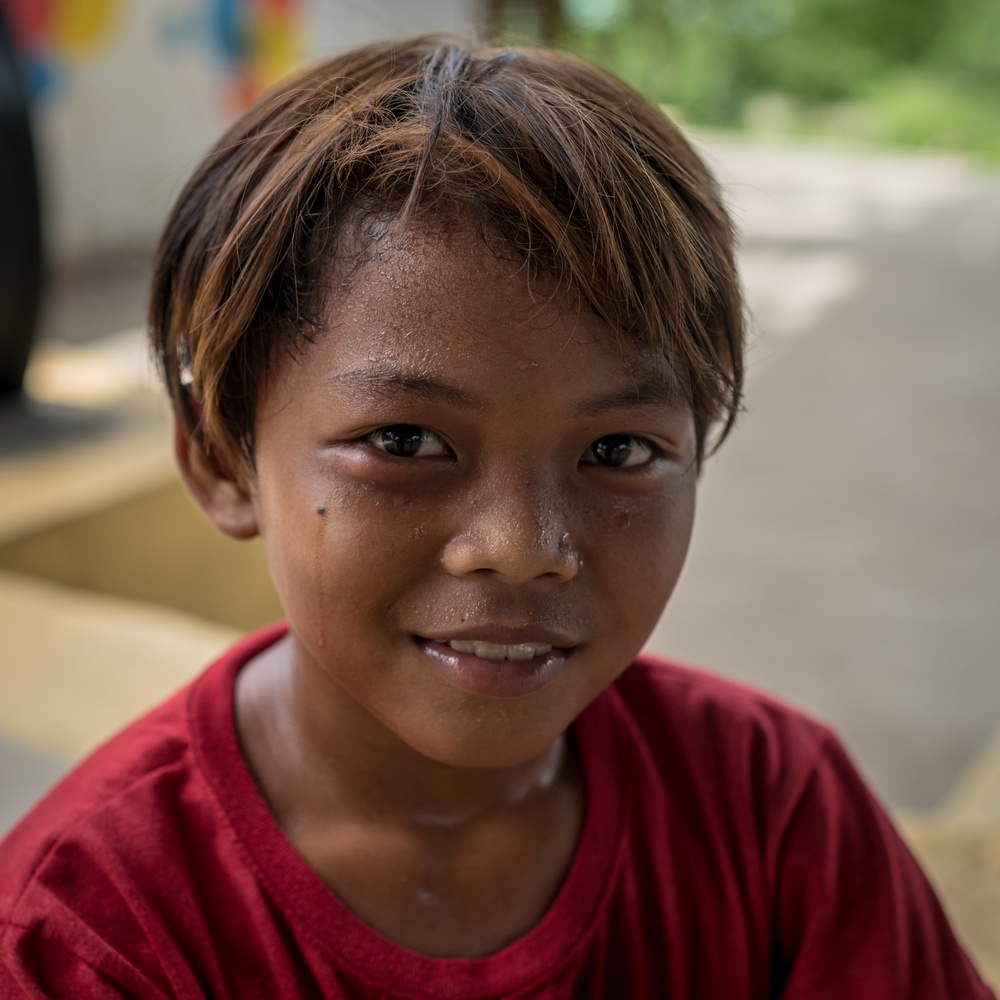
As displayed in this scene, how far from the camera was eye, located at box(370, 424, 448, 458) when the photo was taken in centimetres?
64

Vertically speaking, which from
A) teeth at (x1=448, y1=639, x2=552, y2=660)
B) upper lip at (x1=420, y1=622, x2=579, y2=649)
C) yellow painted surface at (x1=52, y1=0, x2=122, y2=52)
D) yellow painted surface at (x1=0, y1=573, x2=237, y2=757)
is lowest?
yellow painted surface at (x1=0, y1=573, x2=237, y2=757)

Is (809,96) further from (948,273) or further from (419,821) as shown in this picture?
(419,821)

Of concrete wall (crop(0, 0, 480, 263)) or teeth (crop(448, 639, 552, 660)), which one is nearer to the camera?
teeth (crop(448, 639, 552, 660))

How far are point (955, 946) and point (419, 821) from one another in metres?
0.35

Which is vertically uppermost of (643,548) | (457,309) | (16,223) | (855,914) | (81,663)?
(457,309)

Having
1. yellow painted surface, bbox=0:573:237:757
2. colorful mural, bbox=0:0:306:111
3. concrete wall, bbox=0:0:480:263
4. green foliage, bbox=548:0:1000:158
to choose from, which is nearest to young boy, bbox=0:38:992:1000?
yellow painted surface, bbox=0:573:237:757

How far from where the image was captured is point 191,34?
5523 millimetres

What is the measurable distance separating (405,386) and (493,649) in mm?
141

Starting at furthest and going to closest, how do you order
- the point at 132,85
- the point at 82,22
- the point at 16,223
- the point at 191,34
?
the point at 191,34, the point at 132,85, the point at 82,22, the point at 16,223

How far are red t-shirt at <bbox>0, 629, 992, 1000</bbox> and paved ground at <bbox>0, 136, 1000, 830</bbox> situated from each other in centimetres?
29

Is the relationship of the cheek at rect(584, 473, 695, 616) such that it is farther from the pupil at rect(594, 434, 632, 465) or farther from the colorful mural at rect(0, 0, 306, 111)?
the colorful mural at rect(0, 0, 306, 111)

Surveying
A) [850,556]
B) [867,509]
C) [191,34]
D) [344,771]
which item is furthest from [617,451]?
[191,34]

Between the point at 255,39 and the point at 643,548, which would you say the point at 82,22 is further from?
the point at 643,548

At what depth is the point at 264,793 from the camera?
2.49ft
